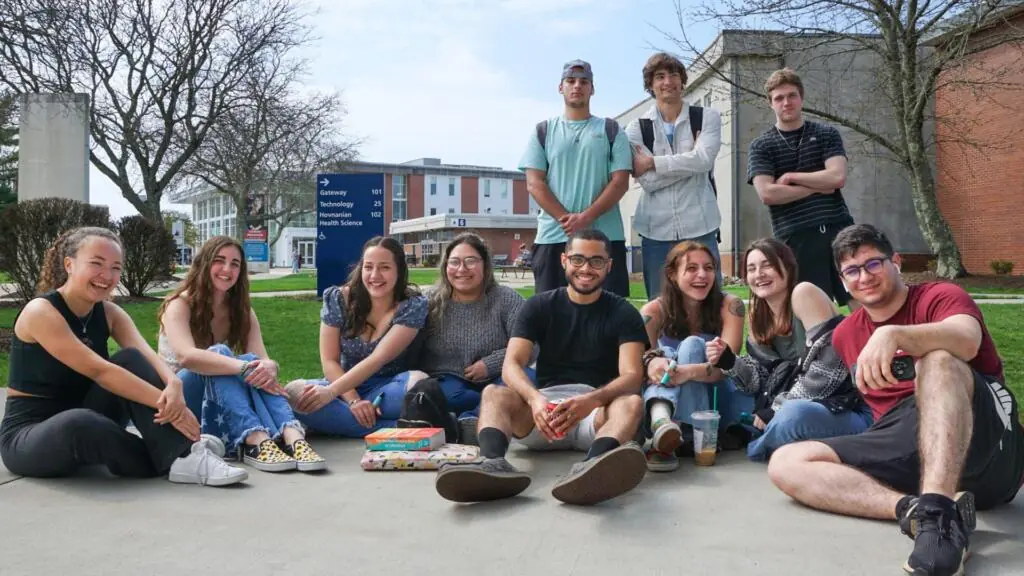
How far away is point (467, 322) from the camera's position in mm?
5250

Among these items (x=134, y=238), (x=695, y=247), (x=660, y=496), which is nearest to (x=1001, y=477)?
(x=660, y=496)

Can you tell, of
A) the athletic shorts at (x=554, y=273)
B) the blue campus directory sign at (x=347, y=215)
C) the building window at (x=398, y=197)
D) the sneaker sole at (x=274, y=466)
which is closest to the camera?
the sneaker sole at (x=274, y=466)

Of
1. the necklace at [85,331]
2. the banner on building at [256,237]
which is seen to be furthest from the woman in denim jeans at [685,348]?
the banner on building at [256,237]

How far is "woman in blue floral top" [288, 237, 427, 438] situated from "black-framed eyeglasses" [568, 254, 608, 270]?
1.11 m

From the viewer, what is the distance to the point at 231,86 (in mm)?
24734

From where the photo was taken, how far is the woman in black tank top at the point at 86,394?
12.4 ft

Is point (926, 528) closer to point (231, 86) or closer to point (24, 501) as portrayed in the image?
point (24, 501)

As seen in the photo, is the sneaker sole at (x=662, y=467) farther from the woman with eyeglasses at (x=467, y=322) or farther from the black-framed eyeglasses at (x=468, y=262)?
the black-framed eyeglasses at (x=468, y=262)

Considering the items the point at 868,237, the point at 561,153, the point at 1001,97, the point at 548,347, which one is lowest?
the point at 548,347

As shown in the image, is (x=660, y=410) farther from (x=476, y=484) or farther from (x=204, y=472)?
(x=204, y=472)

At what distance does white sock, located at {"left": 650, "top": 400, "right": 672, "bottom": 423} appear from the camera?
432 centimetres

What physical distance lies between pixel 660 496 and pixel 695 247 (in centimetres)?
171

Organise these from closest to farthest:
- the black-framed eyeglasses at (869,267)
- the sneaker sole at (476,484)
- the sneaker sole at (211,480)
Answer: the black-framed eyeglasses at (869,267) < the sneaker sole at (476,484) < the sneaker sole at (211,480)

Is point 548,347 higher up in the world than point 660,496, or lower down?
higher up
